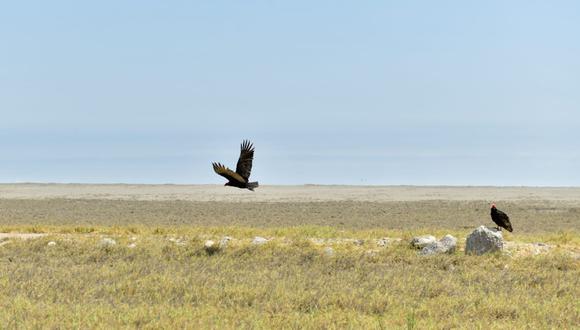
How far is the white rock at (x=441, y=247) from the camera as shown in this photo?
17.9 meters

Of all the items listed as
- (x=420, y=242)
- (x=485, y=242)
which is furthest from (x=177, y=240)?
(x=485, y=242)

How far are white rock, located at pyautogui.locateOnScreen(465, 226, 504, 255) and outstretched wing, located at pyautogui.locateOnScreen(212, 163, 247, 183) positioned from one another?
6120 millimetres

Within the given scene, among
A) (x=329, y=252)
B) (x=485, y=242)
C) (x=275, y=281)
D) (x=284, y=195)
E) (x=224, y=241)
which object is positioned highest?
(x=284, y=195)

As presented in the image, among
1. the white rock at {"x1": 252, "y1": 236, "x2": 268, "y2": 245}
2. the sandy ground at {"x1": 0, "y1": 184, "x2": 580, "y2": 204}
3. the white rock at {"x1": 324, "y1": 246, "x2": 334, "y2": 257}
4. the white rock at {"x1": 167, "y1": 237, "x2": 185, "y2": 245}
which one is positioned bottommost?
the white rock at {"x1": 324, "y1": 246, "x2": 334, "y2": 257}

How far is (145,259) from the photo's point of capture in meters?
17.1

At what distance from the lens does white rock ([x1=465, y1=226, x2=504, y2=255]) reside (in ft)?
58.5

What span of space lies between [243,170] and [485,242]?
6.26 m

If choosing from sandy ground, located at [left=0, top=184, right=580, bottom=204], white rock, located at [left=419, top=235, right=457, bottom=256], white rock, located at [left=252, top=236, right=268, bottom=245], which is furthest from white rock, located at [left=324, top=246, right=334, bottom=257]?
sandy ground, located at [left=0, top=184, right=580, bottom=204]

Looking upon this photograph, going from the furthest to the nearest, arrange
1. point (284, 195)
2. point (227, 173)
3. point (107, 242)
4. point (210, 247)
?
point (284, 195) → point (107, 242) → point (210, 247) → point (227, 173)

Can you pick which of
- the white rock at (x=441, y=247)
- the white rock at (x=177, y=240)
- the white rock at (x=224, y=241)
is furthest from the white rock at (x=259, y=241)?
the white rock at (x=441, y=247)

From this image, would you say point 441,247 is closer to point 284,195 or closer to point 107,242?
point 107,242

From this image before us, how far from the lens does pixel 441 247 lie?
59.0 feet

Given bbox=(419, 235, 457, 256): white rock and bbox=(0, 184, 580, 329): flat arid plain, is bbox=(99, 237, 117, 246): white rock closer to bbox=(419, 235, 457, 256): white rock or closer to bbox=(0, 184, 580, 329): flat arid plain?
bbox=(0, 184, 580, 329): flat arid plain

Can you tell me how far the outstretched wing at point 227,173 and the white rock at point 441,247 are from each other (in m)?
5.13
